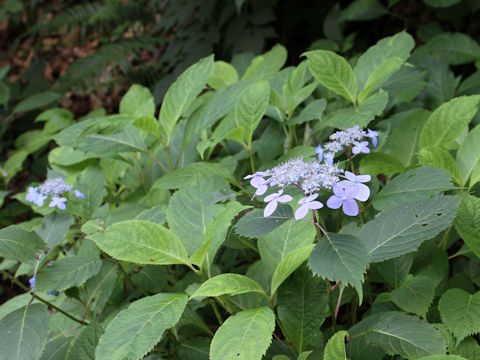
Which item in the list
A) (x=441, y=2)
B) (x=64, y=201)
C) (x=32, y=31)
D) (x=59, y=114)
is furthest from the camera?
(x=32, y=31)

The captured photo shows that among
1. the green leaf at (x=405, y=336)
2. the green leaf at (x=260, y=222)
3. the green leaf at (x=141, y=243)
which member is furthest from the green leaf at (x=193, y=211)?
the green leaf at (x=405, y=336)

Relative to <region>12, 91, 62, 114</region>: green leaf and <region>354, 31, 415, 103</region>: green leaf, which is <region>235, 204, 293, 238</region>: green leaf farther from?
<region>12, 91, 62, 114</region>: green leaf

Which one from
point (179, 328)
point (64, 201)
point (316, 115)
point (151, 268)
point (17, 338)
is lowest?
point (179, 328)

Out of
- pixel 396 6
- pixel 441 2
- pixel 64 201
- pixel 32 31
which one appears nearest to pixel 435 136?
pixel 64 201

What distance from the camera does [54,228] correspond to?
136 cm

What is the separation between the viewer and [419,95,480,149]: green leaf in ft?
4.08

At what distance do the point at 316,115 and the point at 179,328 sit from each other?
0.79 meters

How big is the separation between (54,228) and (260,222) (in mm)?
769

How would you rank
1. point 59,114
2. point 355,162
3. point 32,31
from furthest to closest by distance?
point 32,31 → point 59,114 → point 355,162

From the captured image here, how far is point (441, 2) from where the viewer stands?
2.37m

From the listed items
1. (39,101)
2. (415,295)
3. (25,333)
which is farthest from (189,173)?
(39,101)

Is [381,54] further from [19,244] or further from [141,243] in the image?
[19,244]

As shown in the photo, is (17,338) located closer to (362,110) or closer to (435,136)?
(362,110)

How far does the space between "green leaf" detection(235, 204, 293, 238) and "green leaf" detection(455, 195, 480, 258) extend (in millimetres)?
417
